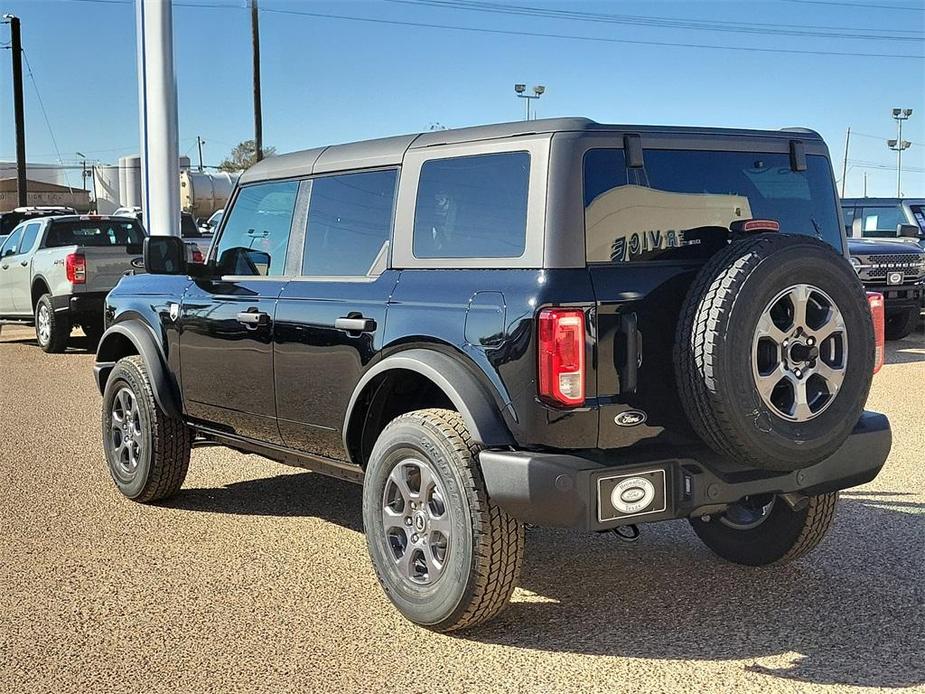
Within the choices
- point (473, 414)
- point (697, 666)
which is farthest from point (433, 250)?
point (697, 666)

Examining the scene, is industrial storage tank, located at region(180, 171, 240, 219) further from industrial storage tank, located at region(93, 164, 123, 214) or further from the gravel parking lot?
the gravel parking lot

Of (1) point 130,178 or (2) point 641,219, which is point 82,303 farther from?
(1) point 130,178

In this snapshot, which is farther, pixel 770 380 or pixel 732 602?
pixel 732 602

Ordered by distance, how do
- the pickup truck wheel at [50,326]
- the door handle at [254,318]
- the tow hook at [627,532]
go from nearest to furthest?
the tow hook at [627,532] < the door handle at [254,318] < the pickup truck wheel at [50,326]

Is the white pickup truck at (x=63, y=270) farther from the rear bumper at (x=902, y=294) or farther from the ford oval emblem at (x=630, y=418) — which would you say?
the ford oval emblem at (x=630, y=418)

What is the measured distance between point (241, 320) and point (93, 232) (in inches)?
446

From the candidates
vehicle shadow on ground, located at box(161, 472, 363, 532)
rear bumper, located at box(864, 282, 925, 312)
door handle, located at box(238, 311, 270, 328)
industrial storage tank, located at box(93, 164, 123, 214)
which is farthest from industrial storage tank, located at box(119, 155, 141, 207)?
door handle, located at box(238, 311, 270, 328)

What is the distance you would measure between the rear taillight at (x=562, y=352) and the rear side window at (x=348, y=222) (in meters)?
1.19

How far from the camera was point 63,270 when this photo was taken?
15219mm

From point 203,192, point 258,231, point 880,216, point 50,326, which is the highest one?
point 203,192

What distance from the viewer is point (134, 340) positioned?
655 centimetres

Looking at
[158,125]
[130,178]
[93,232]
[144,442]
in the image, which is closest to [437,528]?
[144,442]

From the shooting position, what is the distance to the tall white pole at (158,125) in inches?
513

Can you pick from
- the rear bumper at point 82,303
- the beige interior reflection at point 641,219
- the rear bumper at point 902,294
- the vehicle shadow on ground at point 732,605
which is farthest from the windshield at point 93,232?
the beige interior reflection at point 641,219
